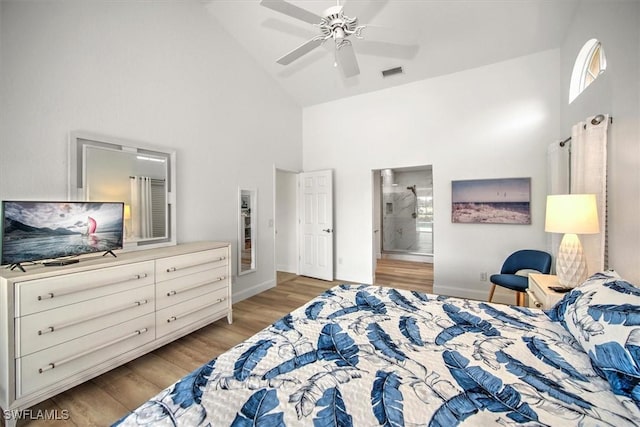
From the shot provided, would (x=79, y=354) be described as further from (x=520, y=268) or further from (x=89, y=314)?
(x=520, y=268)

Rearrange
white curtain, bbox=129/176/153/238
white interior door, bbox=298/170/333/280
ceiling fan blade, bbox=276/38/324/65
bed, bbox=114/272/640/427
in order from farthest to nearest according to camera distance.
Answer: white interior door, bbox=298/170/333/280 < white curtain, bbox=129/176/153/238 < ceiling fan blade, bbox=276/38/324/65 < bed, bbox=114/272/640/427

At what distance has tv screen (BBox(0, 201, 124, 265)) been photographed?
5.60 feet

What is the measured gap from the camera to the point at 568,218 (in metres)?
2.00

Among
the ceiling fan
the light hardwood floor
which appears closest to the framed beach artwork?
the ceiling fan

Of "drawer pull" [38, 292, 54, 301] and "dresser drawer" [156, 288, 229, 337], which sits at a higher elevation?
"drawer pull" [38, 292, 54, 301]

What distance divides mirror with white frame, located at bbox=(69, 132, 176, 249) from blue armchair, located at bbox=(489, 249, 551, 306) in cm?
366

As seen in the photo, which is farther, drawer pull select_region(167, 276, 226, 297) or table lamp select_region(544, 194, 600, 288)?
drawer pull select_region(167, 276, 226, 297)

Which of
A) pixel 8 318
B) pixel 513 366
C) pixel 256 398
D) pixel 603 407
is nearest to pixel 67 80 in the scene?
pixel 8 318

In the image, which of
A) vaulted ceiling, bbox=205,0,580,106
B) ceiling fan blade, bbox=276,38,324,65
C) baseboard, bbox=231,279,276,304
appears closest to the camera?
ceiling fan blade, bbox=276,38,324,65

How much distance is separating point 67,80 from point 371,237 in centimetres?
400

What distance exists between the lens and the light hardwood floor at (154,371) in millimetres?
1709

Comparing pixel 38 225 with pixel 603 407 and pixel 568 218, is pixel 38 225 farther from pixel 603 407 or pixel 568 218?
pixel 568 218

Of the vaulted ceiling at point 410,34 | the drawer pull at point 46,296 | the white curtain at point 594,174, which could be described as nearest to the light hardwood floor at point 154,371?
the drawer pull at point 46,296

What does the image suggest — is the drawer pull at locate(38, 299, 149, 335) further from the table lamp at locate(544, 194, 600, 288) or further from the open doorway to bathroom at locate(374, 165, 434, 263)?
the open doorway to bathroom at locate(374, 165, 434, 263)
